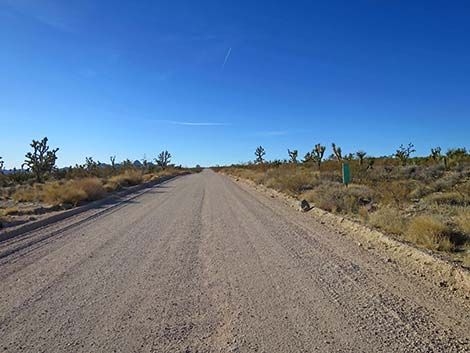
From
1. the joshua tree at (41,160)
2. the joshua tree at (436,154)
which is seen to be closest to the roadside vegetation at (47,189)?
the joshua tree at (41,160)

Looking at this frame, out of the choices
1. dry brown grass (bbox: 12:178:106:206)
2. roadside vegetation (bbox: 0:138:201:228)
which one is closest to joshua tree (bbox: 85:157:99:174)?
roadside vegetation (bbox: 0:138:201:228)

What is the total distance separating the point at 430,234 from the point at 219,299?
5.07 metres

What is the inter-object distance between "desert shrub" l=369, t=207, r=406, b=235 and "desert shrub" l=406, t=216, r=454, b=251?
0.49 metres

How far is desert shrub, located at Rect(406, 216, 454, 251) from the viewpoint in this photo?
7.12 metres

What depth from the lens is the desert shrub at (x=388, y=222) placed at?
28.6ft

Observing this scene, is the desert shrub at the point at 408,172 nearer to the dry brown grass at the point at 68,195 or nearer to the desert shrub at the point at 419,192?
the desert shrub at the point at 419,192

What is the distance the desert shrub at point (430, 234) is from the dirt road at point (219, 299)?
4.29 feet

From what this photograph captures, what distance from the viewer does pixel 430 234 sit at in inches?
298

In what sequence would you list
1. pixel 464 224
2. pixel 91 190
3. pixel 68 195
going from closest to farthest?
pixel 464 224, pixel 68 195, pixel 91 190

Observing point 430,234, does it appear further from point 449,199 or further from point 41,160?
point 41,160

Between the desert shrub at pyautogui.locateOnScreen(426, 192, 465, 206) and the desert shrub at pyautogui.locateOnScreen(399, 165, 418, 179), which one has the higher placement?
the desert shrub at pyautogui.locateOnScreen(399, 165, 418, 179)

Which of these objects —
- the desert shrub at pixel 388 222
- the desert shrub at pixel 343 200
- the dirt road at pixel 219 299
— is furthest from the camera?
the desert shrub at pixel 343 200

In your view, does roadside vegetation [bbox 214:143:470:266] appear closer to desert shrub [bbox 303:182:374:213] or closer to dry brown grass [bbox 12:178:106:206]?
desert shrub [bbox 303:182:374:213]

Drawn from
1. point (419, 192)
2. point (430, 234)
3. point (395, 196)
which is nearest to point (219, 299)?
point (430, 234)
